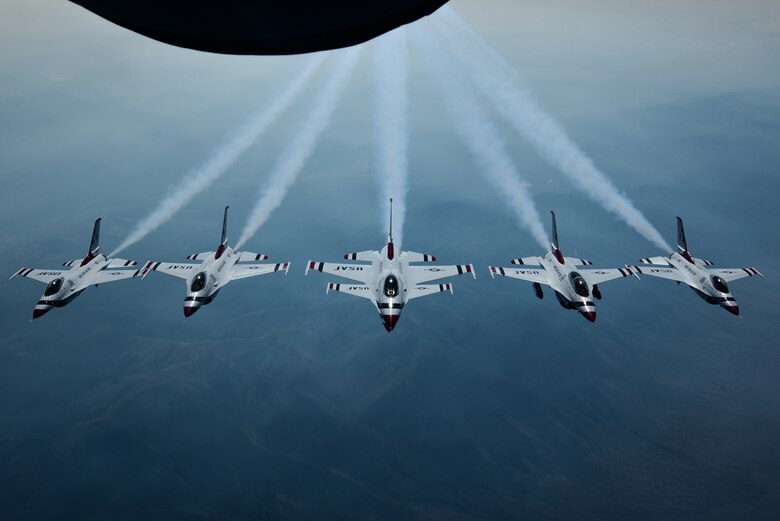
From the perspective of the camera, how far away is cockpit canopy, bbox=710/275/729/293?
36.0 m

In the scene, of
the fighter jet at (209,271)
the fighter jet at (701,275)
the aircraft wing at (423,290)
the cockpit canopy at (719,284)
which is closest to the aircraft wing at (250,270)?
the fighter jet at (209,271)

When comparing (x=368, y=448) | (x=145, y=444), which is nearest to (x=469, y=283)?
(x=368, y=448)

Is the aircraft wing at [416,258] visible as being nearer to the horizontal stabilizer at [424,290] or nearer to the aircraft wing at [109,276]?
the horizontal stabilizer at [424,290]

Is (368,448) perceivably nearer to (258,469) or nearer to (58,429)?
(258,469)

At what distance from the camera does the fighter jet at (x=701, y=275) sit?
3559 cm

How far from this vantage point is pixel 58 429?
7512cm

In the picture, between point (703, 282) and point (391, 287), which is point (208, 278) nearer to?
point (391, 287)

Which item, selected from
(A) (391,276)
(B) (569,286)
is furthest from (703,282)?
(A) (391,276)

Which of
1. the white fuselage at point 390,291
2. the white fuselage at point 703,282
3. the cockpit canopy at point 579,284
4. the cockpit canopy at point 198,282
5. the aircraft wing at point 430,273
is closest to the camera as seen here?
the white fuselage at point 390,291

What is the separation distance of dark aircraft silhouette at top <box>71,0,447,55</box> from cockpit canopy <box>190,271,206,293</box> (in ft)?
117

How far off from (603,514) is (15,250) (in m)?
172

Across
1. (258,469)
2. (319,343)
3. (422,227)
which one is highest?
(422,227)

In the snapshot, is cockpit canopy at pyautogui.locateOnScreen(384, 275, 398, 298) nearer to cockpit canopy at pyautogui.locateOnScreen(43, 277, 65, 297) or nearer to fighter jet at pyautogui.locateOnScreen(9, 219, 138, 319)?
fighter jet at pyautogui.locateOnScreen(9, 219, 138, 319)

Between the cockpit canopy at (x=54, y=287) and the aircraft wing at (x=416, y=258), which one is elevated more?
the aircraft wing at (x=416, y=258)
